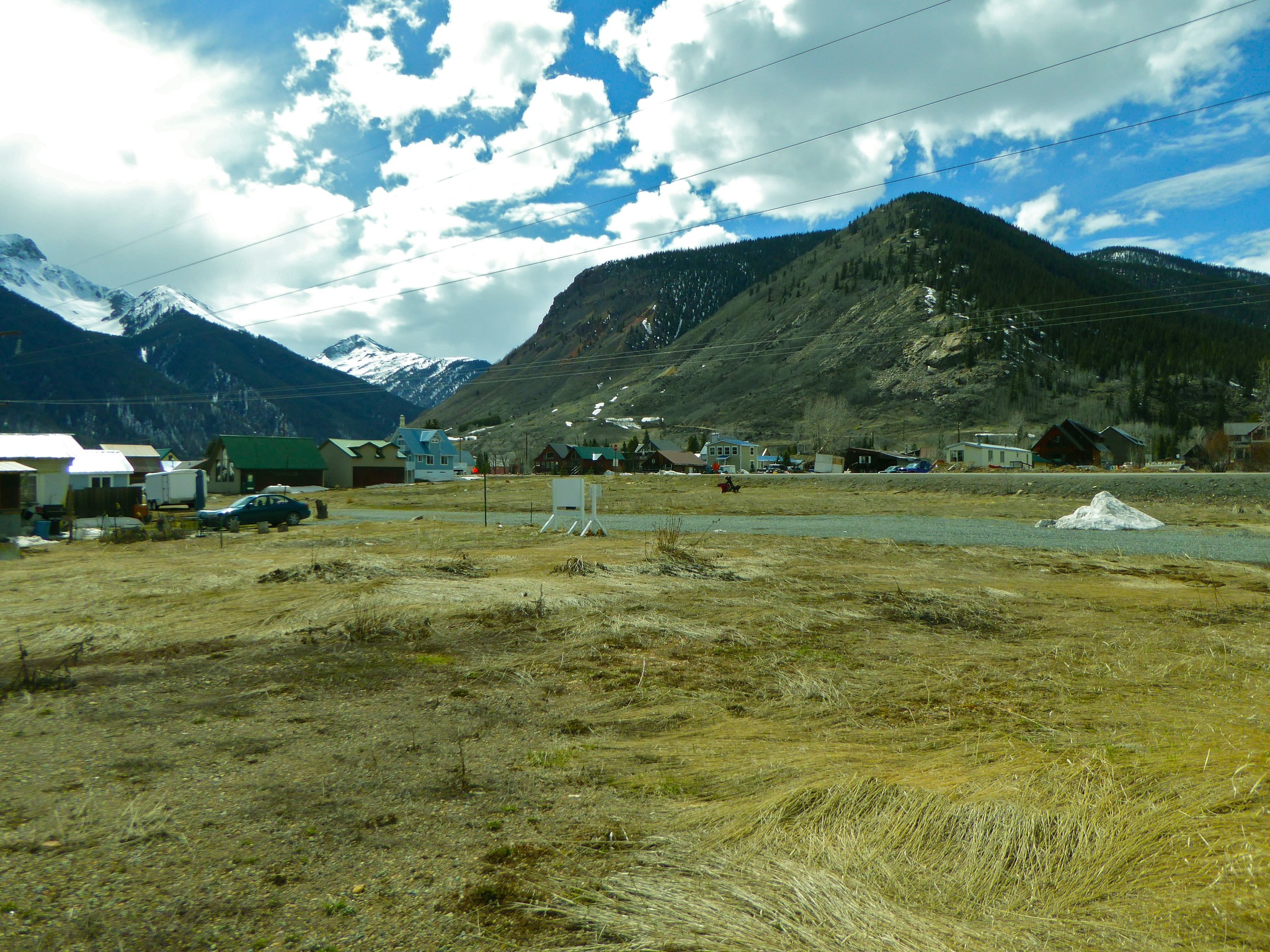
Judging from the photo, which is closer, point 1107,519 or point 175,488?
point 1107,519

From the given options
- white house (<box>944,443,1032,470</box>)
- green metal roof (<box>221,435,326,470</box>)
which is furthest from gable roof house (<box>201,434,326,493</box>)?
white house (<box>944,443,1032,470</box>)

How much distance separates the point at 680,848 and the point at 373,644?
21.2ft

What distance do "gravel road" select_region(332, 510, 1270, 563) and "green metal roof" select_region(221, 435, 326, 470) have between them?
124 ft

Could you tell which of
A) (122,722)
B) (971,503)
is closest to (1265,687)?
(122,722)

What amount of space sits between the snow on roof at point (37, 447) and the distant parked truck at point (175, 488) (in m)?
3.89

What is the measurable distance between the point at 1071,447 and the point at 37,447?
106 metres

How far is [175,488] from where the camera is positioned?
136ft

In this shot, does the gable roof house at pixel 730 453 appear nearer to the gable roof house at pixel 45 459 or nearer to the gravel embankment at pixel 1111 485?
the gravel embankment at pixel 1111 485

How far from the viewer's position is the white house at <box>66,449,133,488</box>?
38625 mm

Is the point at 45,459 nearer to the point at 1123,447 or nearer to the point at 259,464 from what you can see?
the point at 259,464

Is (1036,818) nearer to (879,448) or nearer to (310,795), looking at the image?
(310,795)

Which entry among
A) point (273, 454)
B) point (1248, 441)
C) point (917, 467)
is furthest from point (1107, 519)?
point (1248, 441)

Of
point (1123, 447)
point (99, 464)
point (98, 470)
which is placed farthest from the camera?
point (1123, 447)

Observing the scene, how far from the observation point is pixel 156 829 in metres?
4.05
